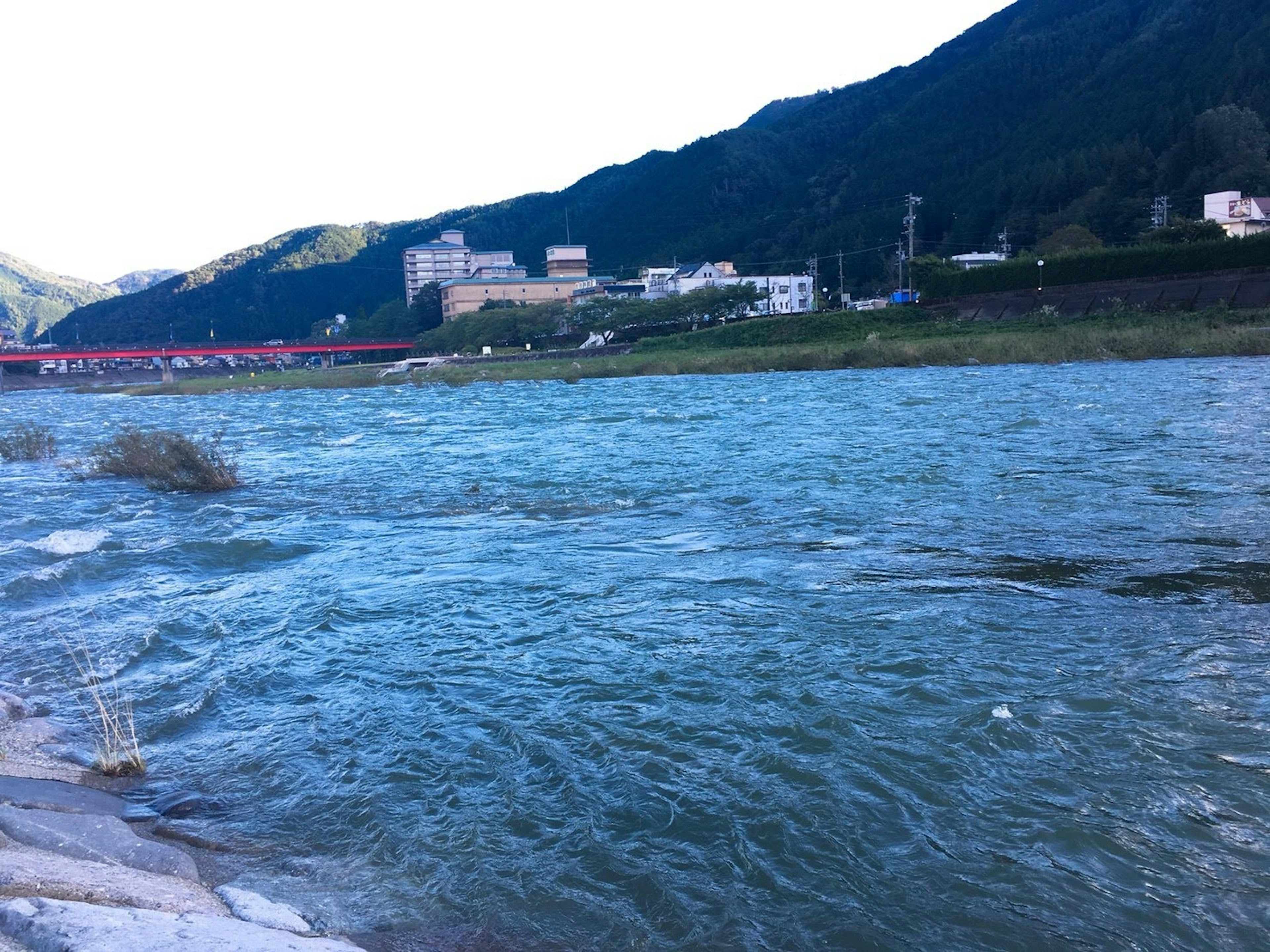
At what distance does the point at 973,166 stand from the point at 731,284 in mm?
60246

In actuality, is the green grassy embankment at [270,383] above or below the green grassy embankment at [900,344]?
below

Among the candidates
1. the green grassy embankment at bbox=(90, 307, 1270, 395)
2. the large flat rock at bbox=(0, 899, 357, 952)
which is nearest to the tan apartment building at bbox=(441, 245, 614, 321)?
the green grassy embankment at bbox=(90, 307, 1270, 395)

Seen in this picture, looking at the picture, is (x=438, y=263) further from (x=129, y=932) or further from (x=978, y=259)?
(x=129, y=932)

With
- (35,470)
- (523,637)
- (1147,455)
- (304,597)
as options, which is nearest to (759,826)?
(523,637)

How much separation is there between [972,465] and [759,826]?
40.8ft

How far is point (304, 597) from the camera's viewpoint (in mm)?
10578

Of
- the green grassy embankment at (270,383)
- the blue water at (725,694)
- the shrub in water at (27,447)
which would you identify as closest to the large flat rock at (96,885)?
the blue water at (725,694)

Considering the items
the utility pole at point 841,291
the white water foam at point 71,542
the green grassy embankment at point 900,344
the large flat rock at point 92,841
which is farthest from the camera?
the utility pole at point 841,291

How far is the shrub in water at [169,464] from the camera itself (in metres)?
19.6

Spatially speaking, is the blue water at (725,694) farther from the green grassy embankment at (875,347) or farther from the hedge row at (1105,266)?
the hedge row at (1105,266)

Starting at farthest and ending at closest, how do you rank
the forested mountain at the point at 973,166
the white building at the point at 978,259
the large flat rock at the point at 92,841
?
the forested mountain at the point at 973,166, the white building at the point at 978,259, the large flat rock at the point at 92,841

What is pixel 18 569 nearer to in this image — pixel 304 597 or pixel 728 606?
pixel 304 597

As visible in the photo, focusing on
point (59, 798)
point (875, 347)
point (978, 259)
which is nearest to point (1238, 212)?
point (978, 259)

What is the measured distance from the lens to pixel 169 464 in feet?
66.1
